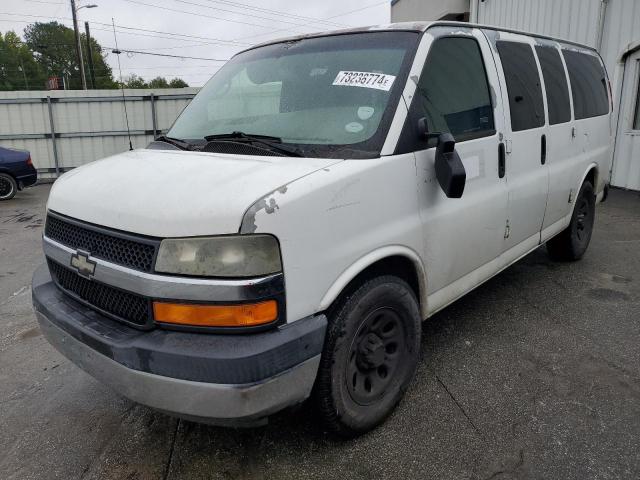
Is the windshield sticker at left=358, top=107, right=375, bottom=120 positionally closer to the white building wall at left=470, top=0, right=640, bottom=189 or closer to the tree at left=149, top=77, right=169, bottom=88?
the white building wall at left=470, top=0, right=640, bottom=189

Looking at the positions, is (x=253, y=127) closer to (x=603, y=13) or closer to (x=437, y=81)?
(x=437, y=81)

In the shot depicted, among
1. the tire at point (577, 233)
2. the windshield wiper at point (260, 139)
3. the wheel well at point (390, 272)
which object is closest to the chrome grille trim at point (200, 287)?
the wheel well at point (390, 272)

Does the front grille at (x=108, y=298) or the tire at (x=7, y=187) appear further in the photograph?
the tire at (x=7, y=187)

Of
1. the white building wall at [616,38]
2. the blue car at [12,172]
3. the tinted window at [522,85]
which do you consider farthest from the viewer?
the blue car at [12,172]

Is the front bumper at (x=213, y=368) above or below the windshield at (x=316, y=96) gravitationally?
below

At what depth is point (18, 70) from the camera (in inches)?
3199

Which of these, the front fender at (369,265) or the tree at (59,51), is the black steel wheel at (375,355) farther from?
the tree at (59,51)

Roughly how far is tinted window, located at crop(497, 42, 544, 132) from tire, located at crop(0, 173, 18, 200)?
1087 centimetres

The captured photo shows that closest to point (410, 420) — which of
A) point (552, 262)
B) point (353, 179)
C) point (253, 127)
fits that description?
point (353, 179)

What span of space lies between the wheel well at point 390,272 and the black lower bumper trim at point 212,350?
0.28m

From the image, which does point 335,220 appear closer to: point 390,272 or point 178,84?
point 390,272

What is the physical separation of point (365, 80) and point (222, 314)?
57.2 inches

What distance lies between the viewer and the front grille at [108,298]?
2.11 m

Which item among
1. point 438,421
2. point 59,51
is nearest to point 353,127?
point 438,421
